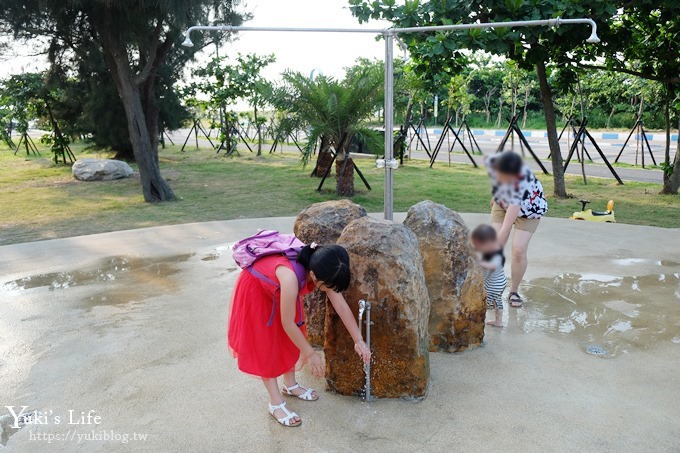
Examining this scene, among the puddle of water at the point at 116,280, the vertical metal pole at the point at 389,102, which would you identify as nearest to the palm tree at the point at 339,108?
the puddle of water at the point at 116,280

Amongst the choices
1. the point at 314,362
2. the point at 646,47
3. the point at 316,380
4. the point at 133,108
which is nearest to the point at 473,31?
the point at 316,380

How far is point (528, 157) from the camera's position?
1.43 m

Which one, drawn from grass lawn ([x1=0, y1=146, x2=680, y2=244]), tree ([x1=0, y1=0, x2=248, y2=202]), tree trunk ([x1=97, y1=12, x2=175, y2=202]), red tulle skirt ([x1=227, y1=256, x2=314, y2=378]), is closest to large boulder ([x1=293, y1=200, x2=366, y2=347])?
red tulle skirt ([x1=227, y1=256, x2=314, y2=378])

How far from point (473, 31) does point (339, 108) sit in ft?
22.5

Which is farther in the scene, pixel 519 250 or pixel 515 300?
pixel 515 300

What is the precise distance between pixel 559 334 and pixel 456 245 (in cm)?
120

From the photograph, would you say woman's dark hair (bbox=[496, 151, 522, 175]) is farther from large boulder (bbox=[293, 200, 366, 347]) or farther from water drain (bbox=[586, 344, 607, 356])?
water drain (bbox=[586, 344, 607, 356])

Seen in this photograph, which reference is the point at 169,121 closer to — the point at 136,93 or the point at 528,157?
the point at 136,93

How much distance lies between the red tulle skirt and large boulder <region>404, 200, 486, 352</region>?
1349 millimetres

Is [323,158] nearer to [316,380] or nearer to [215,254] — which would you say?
[215,254]

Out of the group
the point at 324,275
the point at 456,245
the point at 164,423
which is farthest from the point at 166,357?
the point at 456,245

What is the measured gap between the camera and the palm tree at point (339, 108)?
466 inches

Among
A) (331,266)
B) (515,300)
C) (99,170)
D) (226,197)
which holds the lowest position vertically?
(515,300)

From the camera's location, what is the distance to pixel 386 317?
3574 mm
